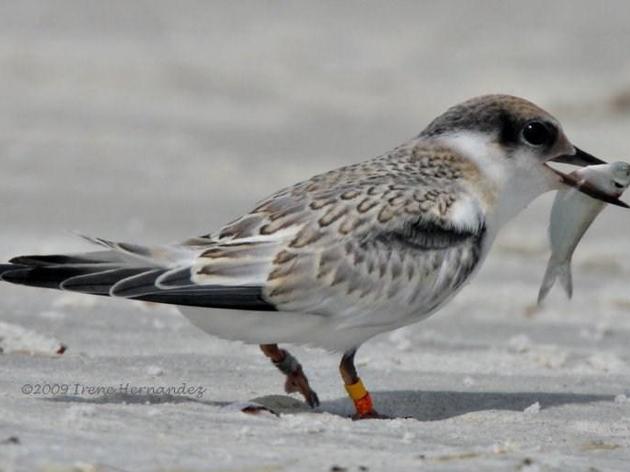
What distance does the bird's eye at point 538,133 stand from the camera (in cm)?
543

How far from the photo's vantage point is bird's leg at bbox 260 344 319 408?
5.11m

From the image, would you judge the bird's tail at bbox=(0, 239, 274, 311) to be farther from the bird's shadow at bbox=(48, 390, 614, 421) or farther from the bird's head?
the bird's head

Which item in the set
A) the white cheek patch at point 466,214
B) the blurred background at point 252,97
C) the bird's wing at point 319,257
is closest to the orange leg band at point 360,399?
the bird's wing at point 319,257

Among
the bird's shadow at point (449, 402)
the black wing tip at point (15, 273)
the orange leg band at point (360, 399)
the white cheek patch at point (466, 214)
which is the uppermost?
the white cheek patch at point (466, 214)

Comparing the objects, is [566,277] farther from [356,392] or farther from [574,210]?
[356,392]

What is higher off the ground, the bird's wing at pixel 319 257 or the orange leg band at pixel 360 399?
the bird's wing at pixel 319 257

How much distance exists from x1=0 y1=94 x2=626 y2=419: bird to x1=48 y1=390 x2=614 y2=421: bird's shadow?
0.12 m

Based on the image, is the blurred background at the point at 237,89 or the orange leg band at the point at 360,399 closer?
the orange leg band at the point at 360,399

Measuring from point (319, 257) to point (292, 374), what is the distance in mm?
464

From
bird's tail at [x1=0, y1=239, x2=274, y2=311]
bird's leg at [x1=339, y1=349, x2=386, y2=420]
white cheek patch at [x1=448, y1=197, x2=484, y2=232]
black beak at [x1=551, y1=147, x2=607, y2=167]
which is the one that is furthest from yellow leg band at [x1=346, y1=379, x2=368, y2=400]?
black beak at [x1=551, y1=147, x2=607, y2=167]

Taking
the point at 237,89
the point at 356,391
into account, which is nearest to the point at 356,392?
the point at 356,391

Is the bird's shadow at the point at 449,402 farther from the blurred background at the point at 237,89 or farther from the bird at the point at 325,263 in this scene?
the blurred background at the point at 237,89

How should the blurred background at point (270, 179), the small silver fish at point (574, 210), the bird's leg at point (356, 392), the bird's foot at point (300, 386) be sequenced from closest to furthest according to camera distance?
the blurred background at point (270, 179) < the bird's leg at point (356, 392) < the bird's foot at point (300, 386) < the small silver fish at point (574, 210)

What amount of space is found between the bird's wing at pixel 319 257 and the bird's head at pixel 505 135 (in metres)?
0.24
